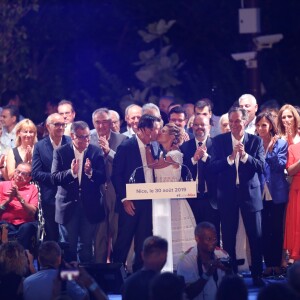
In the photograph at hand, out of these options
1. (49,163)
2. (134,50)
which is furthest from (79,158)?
(134,50)

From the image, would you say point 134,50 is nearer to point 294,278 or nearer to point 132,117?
point 132,117

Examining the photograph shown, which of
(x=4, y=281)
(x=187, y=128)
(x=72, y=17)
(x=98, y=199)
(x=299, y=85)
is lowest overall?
(x=4, y=281)

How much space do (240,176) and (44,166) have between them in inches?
91.4

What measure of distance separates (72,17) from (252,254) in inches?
406

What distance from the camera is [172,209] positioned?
503 inches

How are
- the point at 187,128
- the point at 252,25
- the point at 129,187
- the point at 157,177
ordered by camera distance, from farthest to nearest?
the point at 252,25 < the point at 187,128 < the point at 157,177 < the point at 129,187

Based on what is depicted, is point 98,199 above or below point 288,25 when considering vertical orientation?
below

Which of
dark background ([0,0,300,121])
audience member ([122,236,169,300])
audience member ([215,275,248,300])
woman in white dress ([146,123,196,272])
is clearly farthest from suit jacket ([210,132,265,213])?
dark background ([0,0,300,121])

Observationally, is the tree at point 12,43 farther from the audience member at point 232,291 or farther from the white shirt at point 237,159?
the audience member at point 232,291

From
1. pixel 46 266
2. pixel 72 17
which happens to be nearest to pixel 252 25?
pixel 72 17

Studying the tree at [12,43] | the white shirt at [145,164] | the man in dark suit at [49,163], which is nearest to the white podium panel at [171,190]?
the white shirt at [145,164]

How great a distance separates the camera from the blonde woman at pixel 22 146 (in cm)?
1444

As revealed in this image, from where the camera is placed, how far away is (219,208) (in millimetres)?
13453

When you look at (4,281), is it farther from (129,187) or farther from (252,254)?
(252,254)
